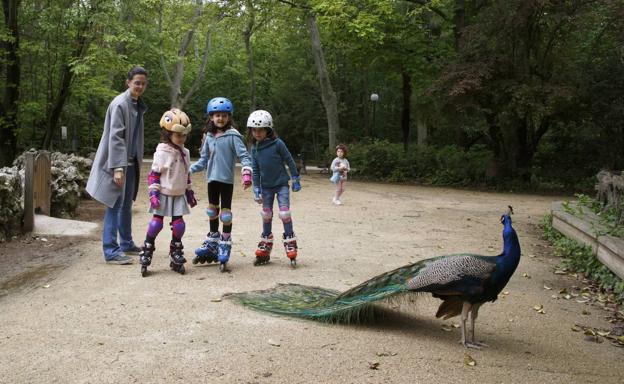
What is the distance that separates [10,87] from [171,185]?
11817 mm

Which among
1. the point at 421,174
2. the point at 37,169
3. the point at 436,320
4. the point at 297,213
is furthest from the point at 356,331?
the point at 421,174

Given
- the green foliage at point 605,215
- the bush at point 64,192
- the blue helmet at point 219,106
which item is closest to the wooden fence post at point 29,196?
the bush at point 64,192

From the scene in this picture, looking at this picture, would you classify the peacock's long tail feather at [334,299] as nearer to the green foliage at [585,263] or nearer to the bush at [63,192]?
the green foliage at [585,263]

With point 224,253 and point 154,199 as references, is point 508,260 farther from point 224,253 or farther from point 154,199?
point 154,199

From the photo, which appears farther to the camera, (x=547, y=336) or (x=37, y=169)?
(x=37, y=169)

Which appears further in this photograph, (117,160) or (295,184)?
(295,184)

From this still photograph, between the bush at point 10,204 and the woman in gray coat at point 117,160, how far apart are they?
2.05 meters

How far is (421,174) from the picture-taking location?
22.6 m

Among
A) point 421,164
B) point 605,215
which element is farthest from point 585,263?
point 421,164

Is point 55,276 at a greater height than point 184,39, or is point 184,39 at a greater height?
point 184,39

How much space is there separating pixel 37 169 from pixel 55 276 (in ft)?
12.0

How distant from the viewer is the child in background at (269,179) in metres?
6.90

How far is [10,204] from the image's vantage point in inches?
328

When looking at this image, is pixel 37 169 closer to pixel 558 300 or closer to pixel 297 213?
pixel 297 213
